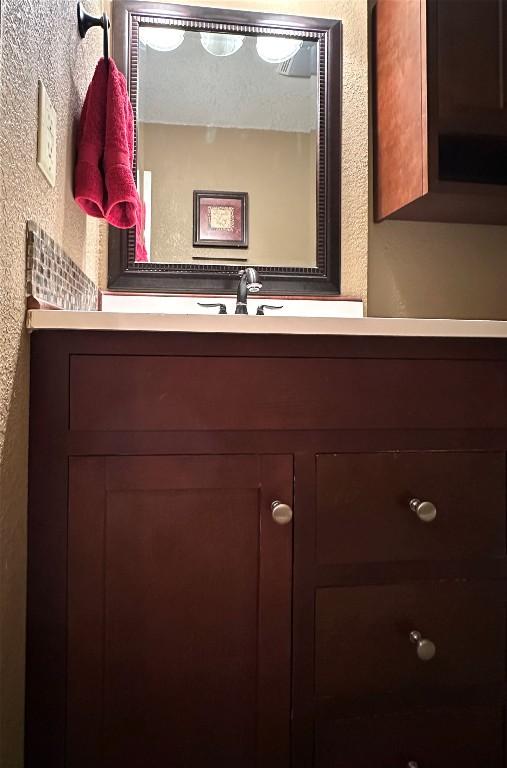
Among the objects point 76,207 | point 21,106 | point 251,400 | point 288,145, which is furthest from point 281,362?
point 288,145

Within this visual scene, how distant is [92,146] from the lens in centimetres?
106

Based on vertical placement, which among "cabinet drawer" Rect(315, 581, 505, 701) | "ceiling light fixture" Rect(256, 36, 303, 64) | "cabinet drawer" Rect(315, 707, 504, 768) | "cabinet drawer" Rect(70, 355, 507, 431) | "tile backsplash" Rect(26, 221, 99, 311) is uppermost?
"ceiling light fixture" Rect(256, 36, 303, 64)

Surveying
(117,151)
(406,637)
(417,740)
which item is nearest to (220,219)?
(117,151)

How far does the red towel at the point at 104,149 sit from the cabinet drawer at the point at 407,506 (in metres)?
0.71

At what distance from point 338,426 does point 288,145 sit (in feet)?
3.18

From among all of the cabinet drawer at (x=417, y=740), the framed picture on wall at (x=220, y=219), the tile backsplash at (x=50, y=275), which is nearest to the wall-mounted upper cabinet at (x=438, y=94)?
the framed picture on wall at (x=220, y=219)

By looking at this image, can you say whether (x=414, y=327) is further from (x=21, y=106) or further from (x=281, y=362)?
(x=21, y=106)

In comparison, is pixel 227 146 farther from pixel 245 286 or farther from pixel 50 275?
pixel 50 275

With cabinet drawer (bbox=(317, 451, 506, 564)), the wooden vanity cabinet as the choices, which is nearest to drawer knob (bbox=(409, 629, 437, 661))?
the wooden vanity cabinet

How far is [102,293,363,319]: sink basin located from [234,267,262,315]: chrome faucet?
8cm

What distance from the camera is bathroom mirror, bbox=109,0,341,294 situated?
1.37 metres

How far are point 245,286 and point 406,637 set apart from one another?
2.79 ft

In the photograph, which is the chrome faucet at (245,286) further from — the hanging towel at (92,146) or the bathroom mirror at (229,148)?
the hanging towel at (92,146)

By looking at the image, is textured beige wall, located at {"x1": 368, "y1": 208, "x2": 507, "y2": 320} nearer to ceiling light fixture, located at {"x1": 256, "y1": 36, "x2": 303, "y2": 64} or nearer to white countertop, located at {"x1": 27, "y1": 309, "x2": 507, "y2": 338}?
ceiling light fixture, located at {"x1": 256, "y1": 36, "x2": 303, "y2": 64}
